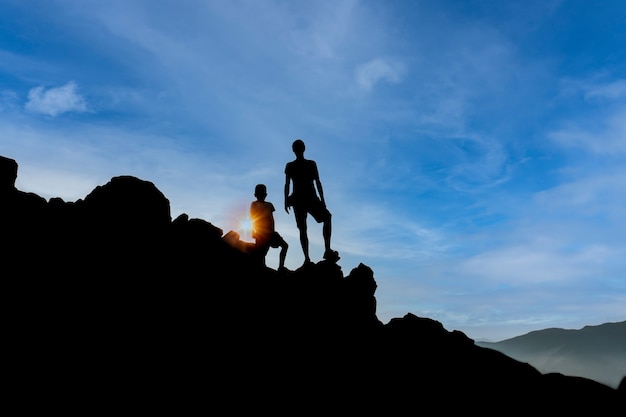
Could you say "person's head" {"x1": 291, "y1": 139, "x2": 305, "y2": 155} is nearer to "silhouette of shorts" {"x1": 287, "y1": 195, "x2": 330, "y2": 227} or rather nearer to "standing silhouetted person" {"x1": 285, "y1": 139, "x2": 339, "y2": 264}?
"standing silhouetted person" {"x1": 285, "y1": 139, "x2": 339, "y2": 264}

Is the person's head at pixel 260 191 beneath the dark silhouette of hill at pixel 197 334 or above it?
above

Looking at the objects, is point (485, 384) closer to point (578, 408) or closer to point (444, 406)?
point (444, 406)

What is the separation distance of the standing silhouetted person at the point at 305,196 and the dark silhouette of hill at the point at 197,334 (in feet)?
4.77

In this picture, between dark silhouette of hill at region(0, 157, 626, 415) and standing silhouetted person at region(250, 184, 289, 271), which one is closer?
dark silhouette of hill at region(0, 157, 626, 415)

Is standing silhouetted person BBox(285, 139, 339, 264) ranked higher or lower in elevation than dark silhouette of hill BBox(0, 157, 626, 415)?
higher

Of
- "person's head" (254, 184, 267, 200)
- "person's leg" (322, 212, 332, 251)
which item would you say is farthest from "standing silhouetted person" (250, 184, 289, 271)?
"person's leg" (322, 212, 332, 251)

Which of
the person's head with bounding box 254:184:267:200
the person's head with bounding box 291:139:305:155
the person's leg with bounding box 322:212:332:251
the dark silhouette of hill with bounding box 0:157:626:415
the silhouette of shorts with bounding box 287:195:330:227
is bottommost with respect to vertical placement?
the dark silhouette of hill with bounding box 0:157:626:415

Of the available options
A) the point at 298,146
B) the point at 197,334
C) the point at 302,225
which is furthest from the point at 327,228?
the point at 197,334

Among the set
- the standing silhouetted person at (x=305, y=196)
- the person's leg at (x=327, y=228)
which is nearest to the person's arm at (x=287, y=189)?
the standing silhouetted person at (x=305, y=196)

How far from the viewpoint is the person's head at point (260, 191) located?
16.3m

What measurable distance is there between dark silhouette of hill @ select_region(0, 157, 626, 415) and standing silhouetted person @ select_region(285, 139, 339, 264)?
145 cm

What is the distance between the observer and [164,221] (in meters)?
17.6

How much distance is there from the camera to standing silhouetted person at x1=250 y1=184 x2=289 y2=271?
1623cm

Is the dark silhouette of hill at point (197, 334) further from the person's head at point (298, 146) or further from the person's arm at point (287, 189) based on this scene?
the person's head at point (298, 146)
